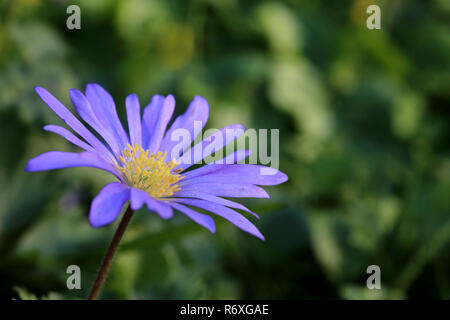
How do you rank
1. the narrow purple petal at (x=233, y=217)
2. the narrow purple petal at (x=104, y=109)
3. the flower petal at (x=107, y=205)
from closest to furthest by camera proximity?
the flower petal at (x=107, y=205)
the narrow purple petal at (x=233, y=217)
the narrow purple petal at (x=104, y=109)

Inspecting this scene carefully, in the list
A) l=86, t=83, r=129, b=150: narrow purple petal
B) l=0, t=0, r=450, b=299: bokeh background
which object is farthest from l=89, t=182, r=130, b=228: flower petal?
l=0, t=0, r=450, b=299: bokeh background

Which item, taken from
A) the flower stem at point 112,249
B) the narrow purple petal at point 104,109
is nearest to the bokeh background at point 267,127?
the flower stem at point 112,249

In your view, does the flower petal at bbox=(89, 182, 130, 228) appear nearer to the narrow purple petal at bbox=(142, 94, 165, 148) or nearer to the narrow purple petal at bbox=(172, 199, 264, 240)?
the narrow purple petal at bbox=(172, 199, 264, 240)

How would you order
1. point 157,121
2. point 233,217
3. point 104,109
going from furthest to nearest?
point 157,121 < point 104,109 < point 233,217

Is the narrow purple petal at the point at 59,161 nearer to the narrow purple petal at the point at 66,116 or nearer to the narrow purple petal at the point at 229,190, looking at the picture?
the narrow purple petal at the point at 66,116

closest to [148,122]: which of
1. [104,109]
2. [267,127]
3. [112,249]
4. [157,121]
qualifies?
[157,121]

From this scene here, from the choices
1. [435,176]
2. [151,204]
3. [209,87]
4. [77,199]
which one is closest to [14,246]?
[77,199]

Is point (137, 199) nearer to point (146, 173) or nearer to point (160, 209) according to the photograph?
point (160, 209)
